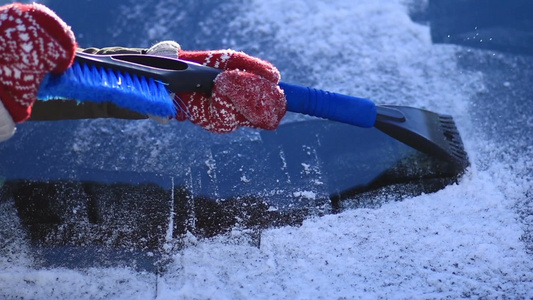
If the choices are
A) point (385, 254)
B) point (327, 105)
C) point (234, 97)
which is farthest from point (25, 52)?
point (385, 254)

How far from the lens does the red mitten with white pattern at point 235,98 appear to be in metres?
1.54

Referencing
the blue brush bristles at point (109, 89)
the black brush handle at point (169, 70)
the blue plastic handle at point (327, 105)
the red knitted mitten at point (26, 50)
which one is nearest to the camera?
the red knitted mitten at point (26, 50)

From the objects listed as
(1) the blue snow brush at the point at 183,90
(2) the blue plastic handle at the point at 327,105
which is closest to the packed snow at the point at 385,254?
(1) the blue snow brush at the point at 183,90

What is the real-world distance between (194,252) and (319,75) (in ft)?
2.74

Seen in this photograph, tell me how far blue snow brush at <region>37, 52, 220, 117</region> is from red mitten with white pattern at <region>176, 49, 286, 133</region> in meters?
0.04

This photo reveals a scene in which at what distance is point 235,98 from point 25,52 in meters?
0.50

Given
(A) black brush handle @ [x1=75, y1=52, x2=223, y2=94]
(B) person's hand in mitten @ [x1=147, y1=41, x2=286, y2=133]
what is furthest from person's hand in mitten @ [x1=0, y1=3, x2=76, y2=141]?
(B) person's hand in mitten @ [x1=147, y1=41, x2=286, y2=133]

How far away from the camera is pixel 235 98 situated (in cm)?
153

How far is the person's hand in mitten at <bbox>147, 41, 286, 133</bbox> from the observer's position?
5.04 ft

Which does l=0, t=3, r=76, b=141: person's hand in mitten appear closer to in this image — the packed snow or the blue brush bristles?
the blue brush bristles

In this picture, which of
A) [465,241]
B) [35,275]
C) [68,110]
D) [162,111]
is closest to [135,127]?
[68,110]

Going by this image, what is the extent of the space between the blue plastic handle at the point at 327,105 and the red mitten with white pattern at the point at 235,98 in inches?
2.0

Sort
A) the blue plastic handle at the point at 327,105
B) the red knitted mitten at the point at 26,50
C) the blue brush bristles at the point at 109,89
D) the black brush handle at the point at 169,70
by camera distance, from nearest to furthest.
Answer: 1. the red knitted mitten at the point at 26,50
2. the blue brush bristles at the point at 109,89
3. the black brush handle at the point at 169,70
4. the blue plastic handle at the point at 327,105

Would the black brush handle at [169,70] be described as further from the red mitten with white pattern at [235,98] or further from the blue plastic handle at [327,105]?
the blue plastic handle at [327,105]
